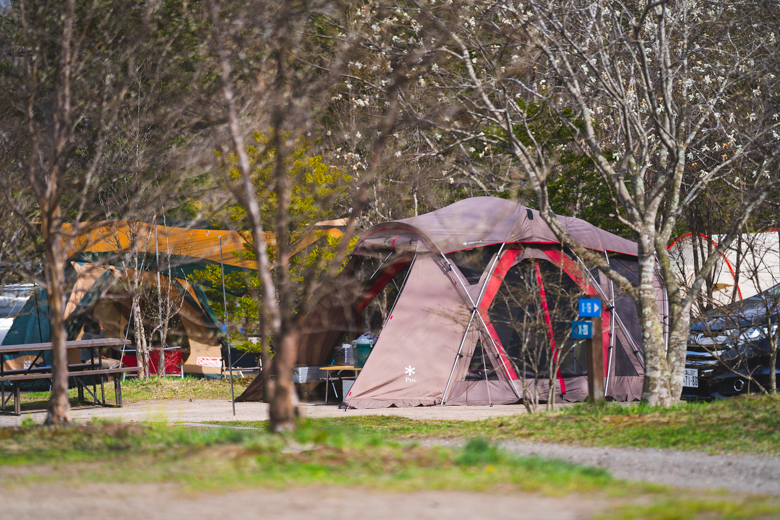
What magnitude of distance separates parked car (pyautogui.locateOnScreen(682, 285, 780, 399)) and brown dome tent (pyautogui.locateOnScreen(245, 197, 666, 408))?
1651 mm

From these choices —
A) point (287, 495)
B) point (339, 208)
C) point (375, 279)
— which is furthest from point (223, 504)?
point (339, 208)

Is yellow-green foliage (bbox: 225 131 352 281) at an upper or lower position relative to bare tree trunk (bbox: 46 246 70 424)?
upper

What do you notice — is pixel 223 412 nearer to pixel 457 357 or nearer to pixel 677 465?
pixel 457 357

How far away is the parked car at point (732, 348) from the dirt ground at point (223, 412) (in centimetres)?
254

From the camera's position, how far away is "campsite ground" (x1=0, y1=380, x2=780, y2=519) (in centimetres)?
387

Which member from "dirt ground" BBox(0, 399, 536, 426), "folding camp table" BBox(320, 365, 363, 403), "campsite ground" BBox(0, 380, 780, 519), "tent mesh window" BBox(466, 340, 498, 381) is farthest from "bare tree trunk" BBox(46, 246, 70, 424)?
"tent mesh window" BBox(466, 340, 498, 381)

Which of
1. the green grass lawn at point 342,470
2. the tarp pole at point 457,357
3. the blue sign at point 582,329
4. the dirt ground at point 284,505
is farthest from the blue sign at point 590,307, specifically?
the dirt ground at point 284,505

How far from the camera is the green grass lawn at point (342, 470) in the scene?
4.17 m

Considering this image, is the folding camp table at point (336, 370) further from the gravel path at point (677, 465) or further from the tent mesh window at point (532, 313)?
the gravel path at point (677, 465)

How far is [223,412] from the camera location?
12.0 m

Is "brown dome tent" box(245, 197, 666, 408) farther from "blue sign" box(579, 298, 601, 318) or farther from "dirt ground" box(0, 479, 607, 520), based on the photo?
"dirt ground" box(0, 479, 607, 520)

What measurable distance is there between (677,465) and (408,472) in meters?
2.63

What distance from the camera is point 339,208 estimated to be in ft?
73.7

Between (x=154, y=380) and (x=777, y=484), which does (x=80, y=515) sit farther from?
(x=154, y=380)
